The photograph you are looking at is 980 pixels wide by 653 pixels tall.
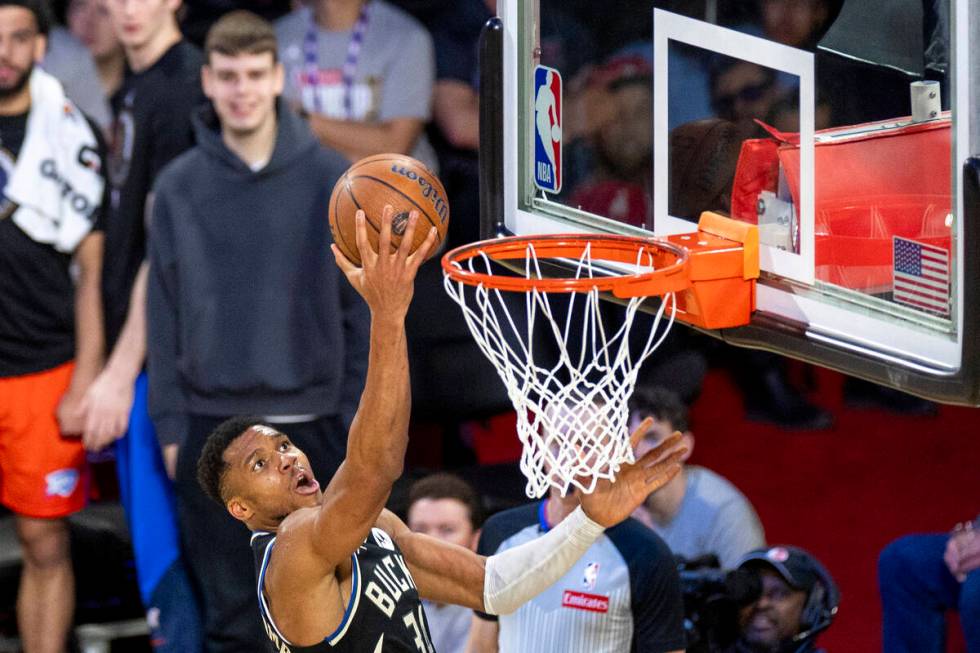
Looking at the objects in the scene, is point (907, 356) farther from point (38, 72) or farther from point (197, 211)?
point (38, 72)

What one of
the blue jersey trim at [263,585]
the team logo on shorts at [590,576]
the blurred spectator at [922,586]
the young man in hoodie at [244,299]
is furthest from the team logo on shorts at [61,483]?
the blurred spectator at [922,586]

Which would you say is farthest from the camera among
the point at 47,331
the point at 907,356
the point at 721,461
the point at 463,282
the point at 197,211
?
the point at 721,461

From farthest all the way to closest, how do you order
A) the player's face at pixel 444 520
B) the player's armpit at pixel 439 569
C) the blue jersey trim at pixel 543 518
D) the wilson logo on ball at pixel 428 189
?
the player's face at pixel 444 520
the blue jersey trim at pixel 543 518
the player's armpit at pixel 439 569
the wilson logo on ball at pixel 428 189

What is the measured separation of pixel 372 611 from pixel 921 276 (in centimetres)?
147

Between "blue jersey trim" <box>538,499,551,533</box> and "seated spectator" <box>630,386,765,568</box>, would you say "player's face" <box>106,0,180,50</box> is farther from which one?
"blue jersey trim" <box>538,499,551,533</box>

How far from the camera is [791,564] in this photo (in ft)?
16.4

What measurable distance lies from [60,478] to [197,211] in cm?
118

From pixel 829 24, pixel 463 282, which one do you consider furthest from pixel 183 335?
pixel 829 24

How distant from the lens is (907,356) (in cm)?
349

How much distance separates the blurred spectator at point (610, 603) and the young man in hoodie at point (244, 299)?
125cm

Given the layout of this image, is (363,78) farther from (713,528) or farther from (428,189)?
(428,189)

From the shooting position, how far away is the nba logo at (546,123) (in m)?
4.75

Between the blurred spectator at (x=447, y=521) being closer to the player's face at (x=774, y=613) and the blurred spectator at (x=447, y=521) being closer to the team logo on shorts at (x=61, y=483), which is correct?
the player's face at (x=774, y=613)

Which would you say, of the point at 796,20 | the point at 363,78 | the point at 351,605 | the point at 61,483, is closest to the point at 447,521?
the point at 351,605
